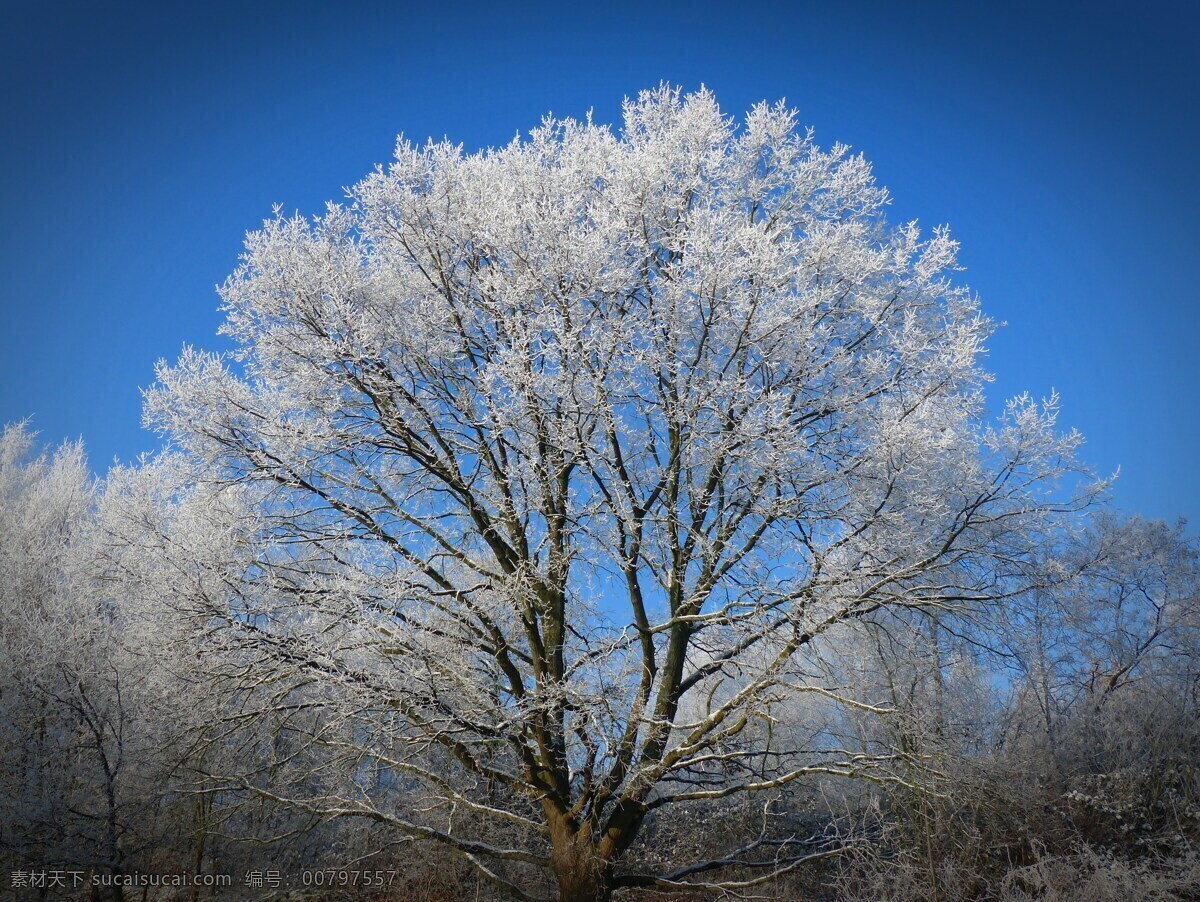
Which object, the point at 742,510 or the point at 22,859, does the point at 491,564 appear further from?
the point at 22,859

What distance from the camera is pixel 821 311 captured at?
864cm

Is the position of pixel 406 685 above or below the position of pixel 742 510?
below

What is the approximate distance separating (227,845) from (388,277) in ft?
29.0

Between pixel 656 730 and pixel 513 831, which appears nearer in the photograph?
pixel 656 730

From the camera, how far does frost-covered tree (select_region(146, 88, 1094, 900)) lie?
7496 mm

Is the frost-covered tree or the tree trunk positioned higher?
the frost-covered tree

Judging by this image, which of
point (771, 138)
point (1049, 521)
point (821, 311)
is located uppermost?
point (771, 138)

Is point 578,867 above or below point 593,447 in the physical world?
below

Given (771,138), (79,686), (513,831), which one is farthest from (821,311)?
(79,686)

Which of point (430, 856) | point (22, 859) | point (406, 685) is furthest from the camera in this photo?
point (430, 856)

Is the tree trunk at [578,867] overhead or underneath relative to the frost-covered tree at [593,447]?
underneath

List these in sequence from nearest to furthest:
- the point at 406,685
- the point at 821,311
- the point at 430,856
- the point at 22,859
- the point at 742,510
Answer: the point at 406,685 → the point at 742,510 → the point at 821,311 → the point at 22,859 → the point at 430,856

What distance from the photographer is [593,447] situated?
295 inches

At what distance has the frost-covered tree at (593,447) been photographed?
24.6ft
